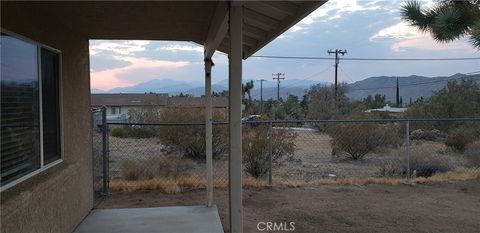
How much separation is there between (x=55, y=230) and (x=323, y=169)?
10285mm

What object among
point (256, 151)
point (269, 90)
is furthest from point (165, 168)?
point (269, 90)

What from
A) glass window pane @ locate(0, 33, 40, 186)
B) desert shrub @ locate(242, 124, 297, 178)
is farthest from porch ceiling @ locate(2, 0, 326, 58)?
desert shrub @ locate(242, 124, 297, 178)

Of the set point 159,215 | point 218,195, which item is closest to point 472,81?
point 218,195

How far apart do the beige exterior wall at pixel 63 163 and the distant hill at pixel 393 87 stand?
305 feet

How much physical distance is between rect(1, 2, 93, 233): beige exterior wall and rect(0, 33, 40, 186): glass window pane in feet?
0.39

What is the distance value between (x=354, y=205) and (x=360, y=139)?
790cm

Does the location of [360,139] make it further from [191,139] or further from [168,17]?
Answer: [168,17]

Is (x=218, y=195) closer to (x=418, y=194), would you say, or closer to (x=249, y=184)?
(x=249, y=184)

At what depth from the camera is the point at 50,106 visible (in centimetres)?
464

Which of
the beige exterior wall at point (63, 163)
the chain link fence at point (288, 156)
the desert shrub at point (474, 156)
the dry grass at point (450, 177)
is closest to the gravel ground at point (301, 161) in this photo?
the chain link fence at point (288, 156)

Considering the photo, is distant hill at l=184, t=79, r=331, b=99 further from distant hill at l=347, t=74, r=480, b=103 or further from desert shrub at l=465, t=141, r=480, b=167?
desert shrub at l=465, t=141, r=480, b=167

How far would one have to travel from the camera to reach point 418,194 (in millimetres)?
8195

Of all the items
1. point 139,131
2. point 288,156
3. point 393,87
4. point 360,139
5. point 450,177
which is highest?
point 393,87

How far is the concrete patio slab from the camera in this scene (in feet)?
18.3
